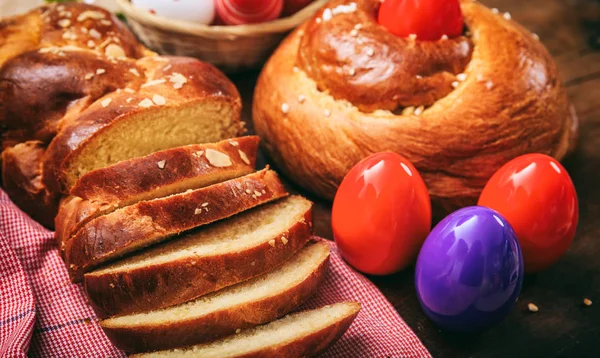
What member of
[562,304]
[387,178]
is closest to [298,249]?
[387,178]

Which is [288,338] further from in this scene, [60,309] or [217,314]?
[60,309]

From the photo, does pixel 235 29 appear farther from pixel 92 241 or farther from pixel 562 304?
pixel 562 304

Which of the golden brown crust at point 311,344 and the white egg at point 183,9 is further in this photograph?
the white egg at point 183,9

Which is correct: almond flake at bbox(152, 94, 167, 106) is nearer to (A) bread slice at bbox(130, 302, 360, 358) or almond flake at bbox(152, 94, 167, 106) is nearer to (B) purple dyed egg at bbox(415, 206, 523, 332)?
(A) bread slice at bbox(130, 302, 360, 358)

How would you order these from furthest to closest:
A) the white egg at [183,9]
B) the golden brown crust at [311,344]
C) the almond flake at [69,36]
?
the white egg at [183,9]
the almond flake at [69,36]
the golden brown crust at [311,344]

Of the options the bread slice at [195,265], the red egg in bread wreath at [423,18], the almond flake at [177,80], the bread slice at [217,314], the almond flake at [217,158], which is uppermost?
the red egg in bread wreath at [423,18]

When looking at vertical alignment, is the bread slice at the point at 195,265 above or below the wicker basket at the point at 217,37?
below

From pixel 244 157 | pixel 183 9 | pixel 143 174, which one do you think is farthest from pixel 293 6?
pixel 143 174

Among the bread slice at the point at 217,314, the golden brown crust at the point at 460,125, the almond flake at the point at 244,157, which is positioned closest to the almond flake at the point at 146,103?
the almond flake at the point at 244,157

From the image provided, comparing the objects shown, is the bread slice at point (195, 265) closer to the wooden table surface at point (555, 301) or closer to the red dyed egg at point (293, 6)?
the wooden table surface at point (555, 301)
